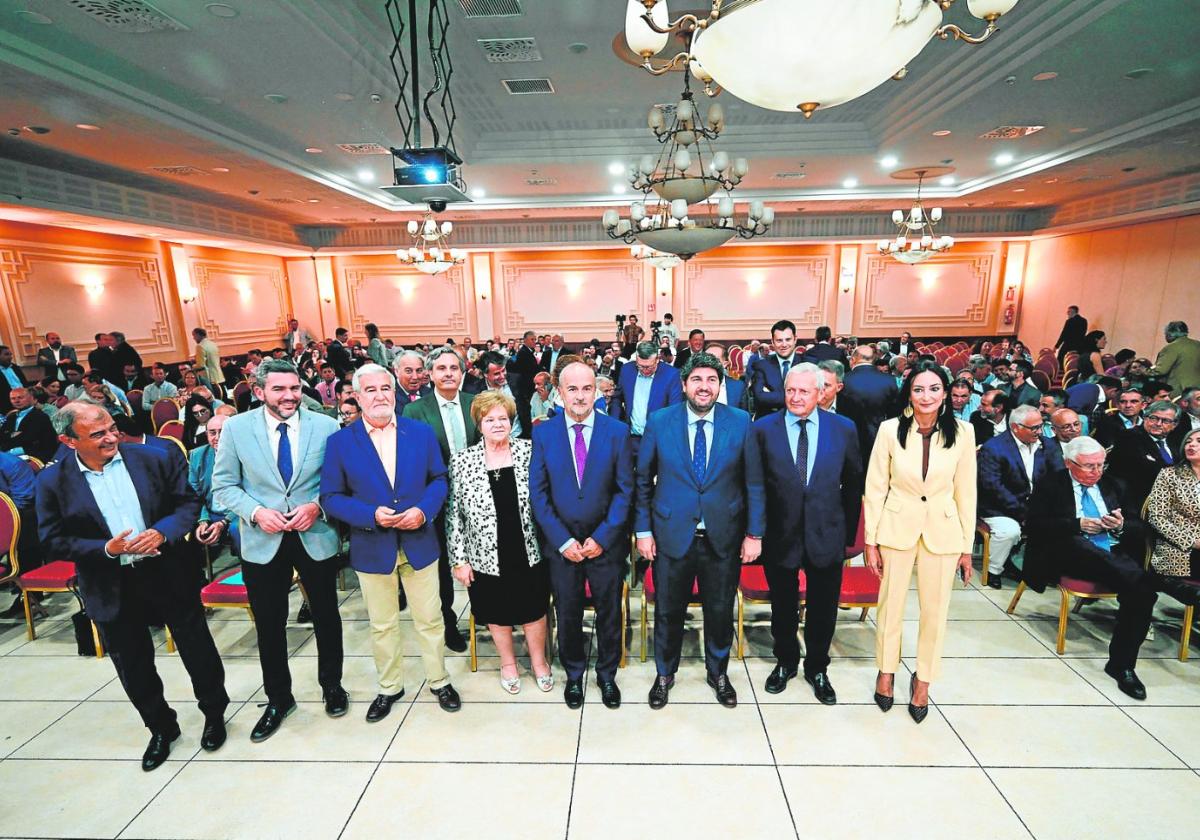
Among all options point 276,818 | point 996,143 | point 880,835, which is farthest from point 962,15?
point 276,818

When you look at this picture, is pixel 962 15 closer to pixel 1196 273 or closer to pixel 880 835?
pixel 880 835

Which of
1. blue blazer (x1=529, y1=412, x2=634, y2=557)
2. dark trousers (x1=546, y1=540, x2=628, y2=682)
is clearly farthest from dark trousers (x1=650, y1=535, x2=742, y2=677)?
blue blazer (x1=529, y1=412, x2=634, y2=557)

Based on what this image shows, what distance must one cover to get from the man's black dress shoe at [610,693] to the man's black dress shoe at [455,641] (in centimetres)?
92

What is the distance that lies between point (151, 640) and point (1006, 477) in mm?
4739

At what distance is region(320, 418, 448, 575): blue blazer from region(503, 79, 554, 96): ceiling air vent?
4.69m

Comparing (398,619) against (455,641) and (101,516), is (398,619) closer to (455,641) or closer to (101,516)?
(455,641)

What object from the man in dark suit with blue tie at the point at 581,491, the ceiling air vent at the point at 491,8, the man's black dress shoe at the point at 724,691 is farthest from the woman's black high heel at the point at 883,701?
the ceiling air vent at the point at 491,8

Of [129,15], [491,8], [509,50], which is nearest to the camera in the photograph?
[129,15]

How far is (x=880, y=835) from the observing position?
1.96 m

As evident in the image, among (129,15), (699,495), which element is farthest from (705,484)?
(129,15)

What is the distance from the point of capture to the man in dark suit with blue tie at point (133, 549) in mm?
2082

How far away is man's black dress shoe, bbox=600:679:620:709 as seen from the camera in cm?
263

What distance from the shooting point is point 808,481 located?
95.8 inches

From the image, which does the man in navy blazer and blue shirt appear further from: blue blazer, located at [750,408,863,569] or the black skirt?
blue blazer, located at [750,408,863,569]
